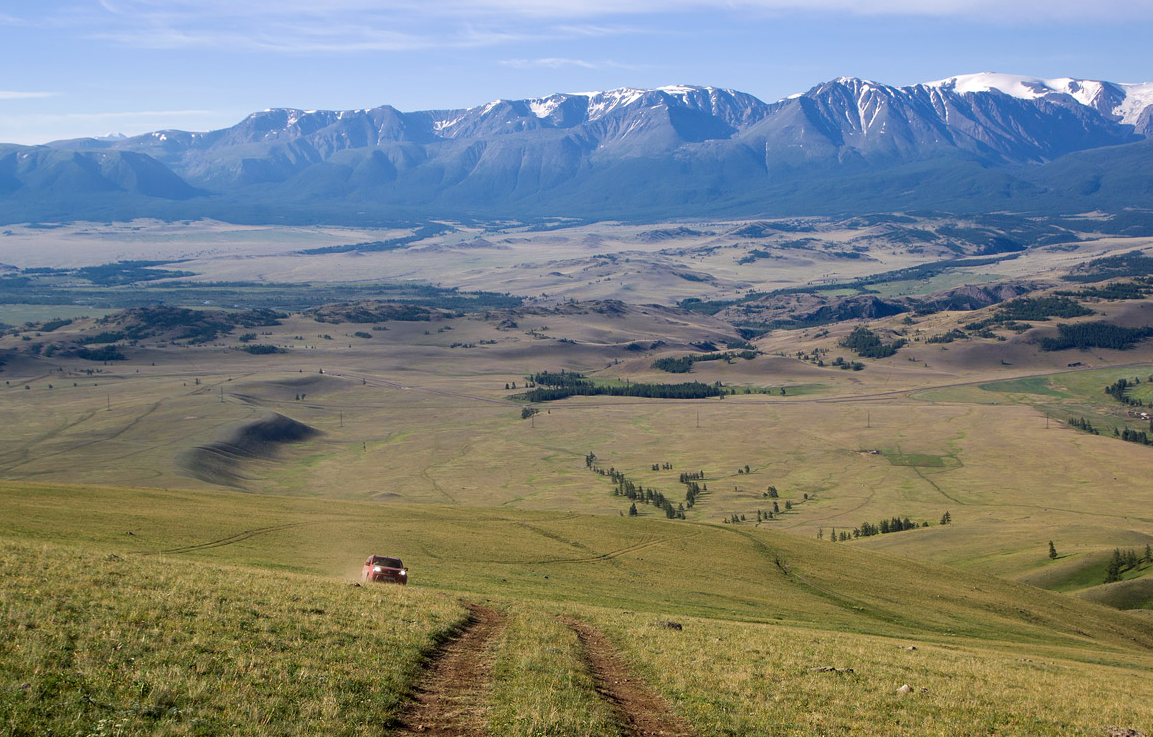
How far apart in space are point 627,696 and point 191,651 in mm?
10408

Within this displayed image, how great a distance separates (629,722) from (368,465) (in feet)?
434

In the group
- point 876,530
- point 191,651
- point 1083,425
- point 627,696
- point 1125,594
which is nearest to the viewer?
point 191,651

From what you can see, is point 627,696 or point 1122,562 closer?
point 627,696

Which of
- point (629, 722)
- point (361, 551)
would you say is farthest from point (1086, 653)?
point (361, 551)

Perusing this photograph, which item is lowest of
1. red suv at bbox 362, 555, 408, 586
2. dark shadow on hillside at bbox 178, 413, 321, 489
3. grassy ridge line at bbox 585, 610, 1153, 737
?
dark shadow on hillside at bbox 178, 413, 321, 489

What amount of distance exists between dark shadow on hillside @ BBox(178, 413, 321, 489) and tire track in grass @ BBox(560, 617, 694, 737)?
10257cm

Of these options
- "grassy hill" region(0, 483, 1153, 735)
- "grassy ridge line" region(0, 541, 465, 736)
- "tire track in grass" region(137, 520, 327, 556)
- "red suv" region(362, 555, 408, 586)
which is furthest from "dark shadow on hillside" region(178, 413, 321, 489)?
"grassy ridge line" region(0, 541, 465, 736)

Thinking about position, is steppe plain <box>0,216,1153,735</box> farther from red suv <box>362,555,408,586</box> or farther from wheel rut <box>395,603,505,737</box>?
red suv <box>362,555,408,586</box>

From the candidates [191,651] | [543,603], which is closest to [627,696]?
[191,651]

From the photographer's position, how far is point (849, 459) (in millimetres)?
162000

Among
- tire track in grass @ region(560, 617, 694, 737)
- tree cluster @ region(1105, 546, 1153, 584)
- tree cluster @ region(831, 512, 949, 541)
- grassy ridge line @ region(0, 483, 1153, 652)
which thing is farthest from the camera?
tree cluster @ region(831, 512, 949, 541)

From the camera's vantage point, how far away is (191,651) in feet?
63.7

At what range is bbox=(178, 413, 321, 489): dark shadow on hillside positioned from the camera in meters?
123

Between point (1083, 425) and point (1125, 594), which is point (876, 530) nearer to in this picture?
point (1125, 594)
